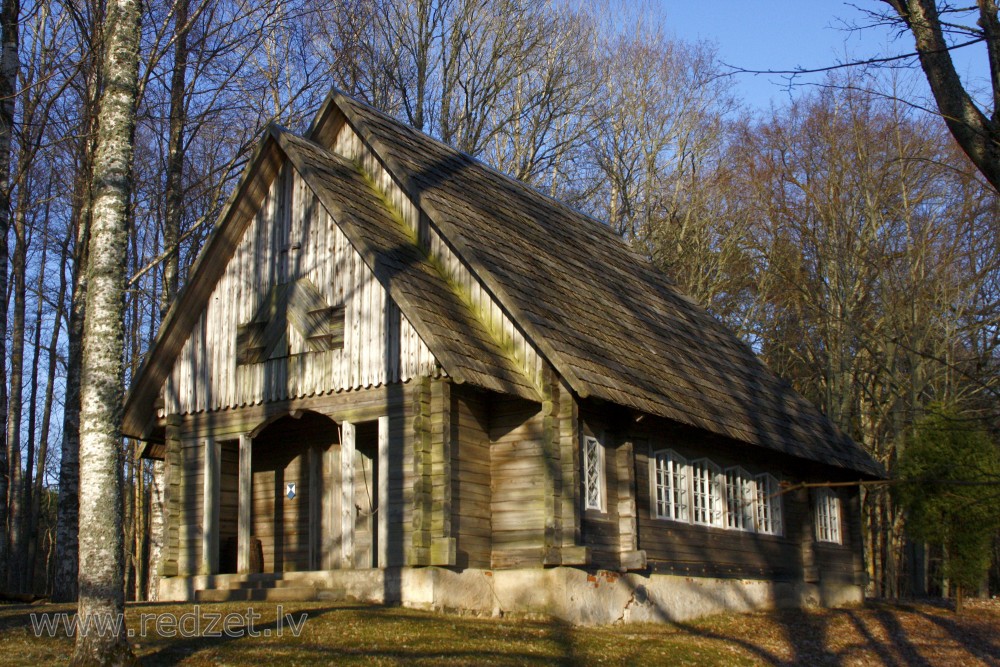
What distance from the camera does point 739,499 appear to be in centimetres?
1970

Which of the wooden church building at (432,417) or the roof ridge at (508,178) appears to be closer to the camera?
the wooden church building at (432,417)

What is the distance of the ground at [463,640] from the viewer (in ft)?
35.0

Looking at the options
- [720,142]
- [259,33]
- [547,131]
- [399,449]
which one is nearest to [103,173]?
[399,449]

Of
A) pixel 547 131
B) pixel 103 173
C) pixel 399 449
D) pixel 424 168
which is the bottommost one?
pixel 399 449

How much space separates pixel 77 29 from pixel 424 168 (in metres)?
7.25

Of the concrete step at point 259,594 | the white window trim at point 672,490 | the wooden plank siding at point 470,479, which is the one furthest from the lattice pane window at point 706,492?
the concrete step at point 259,594

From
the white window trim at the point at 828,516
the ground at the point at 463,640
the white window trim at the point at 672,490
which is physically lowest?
the ground at the point at 463,640

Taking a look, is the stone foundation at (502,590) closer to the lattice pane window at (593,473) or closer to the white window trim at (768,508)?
the lattice pane window at (593,473)

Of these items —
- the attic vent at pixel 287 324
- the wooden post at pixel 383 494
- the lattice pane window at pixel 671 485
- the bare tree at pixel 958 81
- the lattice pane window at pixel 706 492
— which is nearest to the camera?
the bare tree at pixel 958 81

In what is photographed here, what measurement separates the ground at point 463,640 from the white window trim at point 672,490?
1.76 metres

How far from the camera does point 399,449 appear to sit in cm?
1501

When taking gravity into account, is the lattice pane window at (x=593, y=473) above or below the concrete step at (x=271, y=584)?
above

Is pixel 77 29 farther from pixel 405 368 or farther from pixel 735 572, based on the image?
pixel 735 572

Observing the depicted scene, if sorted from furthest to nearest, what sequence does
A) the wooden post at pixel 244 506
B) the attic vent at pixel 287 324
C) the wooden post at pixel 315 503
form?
1. the wooden post at pixel 315 503
2. the wooden post at pixel 244 506
3. the attic vent at pixel 287 324
